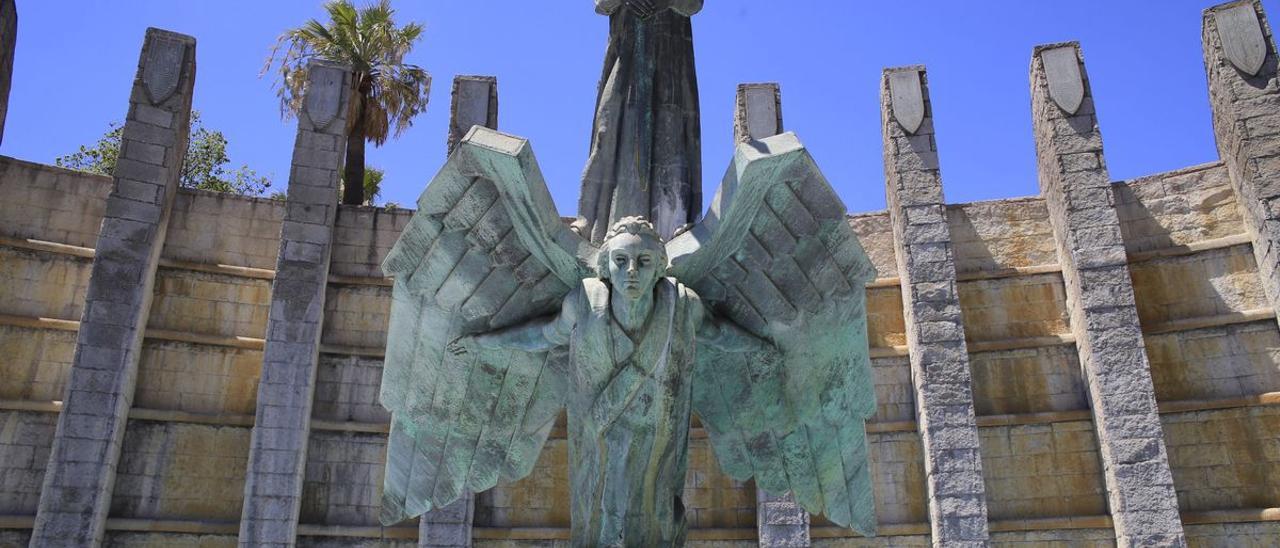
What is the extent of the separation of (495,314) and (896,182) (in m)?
9.78

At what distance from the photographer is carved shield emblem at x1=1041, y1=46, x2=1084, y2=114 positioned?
49.4 ft

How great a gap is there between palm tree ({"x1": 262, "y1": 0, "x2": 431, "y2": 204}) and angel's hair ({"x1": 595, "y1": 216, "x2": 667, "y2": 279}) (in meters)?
14.3

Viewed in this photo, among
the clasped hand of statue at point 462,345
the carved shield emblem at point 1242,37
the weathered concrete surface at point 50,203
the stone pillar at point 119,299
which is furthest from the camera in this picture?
the carved shield emblem at point 1242,37

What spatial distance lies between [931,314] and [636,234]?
9.21 metres

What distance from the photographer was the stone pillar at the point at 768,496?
13266mm

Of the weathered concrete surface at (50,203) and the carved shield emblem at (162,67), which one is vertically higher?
the carved shield emblem at (162,67)

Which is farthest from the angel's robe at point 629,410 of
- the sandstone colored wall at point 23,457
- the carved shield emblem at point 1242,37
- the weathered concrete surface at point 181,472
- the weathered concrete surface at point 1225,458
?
the carved shield emblem at point 1242,37

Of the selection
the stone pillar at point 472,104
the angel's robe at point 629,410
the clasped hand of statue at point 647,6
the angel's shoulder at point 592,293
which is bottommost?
the angel's robe at point 629,410

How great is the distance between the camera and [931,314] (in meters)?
14.1

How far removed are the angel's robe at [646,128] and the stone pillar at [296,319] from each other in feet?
26.0

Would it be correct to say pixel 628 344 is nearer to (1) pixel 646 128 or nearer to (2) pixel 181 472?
(1) pixel 646 128

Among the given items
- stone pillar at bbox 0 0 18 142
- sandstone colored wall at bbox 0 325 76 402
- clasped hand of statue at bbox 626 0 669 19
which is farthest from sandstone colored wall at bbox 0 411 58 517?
clasped hand of statue at bbox 626 0 669 19

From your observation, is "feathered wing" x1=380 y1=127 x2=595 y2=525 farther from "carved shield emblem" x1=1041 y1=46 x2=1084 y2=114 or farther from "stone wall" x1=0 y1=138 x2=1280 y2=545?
"carved shield emblem" x1=1041 y1=46 x2=1084 y2=114

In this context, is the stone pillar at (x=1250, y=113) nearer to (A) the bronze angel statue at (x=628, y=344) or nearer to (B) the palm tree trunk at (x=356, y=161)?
(A) the bronze angel statue at (x=628, y=344)
